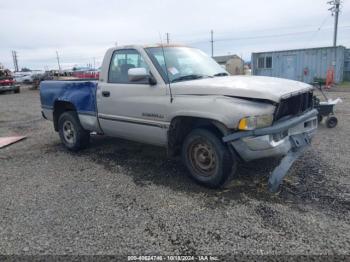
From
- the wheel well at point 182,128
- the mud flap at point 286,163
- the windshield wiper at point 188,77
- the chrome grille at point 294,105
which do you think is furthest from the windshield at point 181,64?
the mud flap at point 286,163

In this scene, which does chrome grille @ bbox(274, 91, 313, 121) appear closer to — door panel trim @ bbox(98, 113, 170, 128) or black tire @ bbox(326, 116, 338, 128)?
door panel trim @ bbox(98, 113, 170, 128)

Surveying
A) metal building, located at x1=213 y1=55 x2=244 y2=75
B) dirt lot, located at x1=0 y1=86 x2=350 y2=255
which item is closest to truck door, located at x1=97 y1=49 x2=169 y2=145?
dirt lot, located at x1=0 y1=86 x2=350 y2=255

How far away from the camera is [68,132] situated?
247 inches

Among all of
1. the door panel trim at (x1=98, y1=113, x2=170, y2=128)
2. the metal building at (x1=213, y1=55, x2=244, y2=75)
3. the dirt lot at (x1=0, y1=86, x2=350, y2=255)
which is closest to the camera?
the dirt lot at (x1=0, y1=86, x2=350, y2=255)

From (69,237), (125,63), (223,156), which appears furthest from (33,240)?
(125,63)

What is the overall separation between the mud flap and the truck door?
5.11 feet

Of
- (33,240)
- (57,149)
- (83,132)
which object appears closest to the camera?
(33,240)

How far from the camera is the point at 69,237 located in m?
3.11

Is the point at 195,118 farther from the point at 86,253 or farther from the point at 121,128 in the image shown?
the point at 86,253

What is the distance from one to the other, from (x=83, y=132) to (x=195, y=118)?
275 cm

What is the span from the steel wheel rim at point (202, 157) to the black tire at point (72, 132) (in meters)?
2.66

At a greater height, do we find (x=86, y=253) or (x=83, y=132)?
(x=83, y=132)

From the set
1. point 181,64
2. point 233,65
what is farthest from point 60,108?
point 233,65

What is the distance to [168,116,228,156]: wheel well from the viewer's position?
4.03 metres
